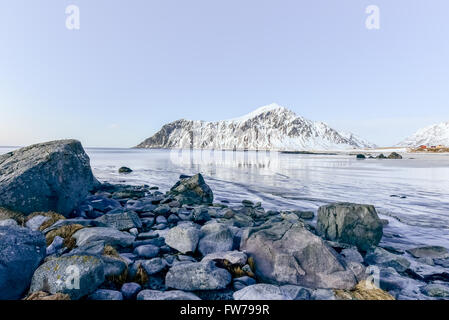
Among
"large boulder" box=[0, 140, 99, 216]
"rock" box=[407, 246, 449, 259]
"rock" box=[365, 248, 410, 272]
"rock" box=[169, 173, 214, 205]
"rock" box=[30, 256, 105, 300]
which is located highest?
"large boulder" box=[0, 140, 99, 216]

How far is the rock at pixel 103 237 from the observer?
16.4ft

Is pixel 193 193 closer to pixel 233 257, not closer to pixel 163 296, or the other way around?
pixel 233 257

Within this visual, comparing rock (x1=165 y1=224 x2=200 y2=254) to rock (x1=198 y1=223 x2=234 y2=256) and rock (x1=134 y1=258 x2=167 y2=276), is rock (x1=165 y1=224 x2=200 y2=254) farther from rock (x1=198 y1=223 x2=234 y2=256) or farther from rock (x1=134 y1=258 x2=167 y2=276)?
rock (x1=134 y1=258 x2=167 y2=276)

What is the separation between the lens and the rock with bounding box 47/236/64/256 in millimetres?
4598

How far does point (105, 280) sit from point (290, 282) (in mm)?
3195

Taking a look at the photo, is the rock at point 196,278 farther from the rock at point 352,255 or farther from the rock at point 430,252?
the rock at point 430,252

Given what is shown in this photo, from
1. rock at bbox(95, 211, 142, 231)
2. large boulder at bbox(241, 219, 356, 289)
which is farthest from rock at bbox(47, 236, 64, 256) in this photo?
large boulder at bbox(241, 219, 356, 289)

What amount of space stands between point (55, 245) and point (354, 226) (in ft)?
24.4

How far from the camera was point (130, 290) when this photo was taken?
3.53 meters

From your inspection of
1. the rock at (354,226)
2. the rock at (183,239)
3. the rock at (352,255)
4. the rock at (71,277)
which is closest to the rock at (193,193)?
the rock at (183,239)

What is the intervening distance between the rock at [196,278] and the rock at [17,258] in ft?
6.88

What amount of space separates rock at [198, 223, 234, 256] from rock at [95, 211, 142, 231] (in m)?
2.50
